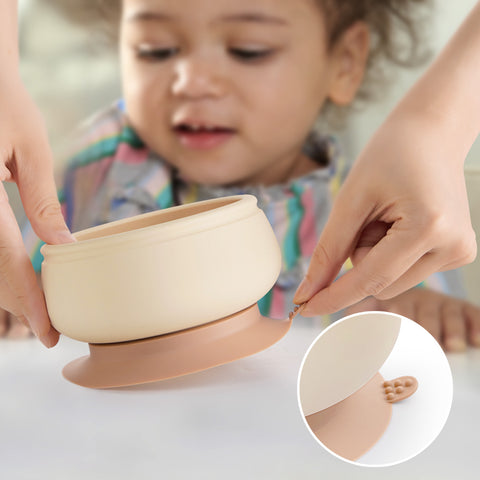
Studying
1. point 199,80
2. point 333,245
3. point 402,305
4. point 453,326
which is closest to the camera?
point 333,245

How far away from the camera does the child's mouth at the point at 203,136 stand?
1.12 m

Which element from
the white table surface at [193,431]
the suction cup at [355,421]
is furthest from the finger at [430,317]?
the suction cup at [355,421]

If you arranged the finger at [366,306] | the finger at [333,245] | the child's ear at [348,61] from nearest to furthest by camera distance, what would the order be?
1. the finger at [333,245]
2. the finger at [366,306]
3. the child's ear at [348,61]

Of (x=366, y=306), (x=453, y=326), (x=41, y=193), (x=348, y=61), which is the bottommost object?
(x=366, y=306)

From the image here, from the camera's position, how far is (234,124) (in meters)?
1.11

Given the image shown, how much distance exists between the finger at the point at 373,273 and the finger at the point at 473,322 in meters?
0.22

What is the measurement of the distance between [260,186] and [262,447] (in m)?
0.79

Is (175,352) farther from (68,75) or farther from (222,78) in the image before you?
(68,75)

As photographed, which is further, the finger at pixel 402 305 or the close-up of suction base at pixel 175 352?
the finger at pixel 402 305

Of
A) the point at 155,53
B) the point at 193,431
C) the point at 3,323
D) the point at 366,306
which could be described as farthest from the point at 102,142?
the point at 193,431

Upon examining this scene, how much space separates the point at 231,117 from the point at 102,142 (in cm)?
28

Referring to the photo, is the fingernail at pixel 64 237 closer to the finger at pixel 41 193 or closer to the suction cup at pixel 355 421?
the finger at pixel 41 193

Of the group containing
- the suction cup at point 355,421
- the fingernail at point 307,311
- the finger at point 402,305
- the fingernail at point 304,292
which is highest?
the suction cup at point 355,421

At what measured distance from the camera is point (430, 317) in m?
0.88
